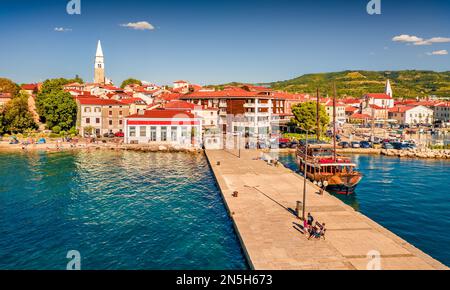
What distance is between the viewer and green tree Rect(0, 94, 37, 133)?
83.9 meters

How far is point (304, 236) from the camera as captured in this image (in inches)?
972

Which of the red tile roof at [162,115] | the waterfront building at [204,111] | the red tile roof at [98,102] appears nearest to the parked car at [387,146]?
the waterfront building at [204,111]

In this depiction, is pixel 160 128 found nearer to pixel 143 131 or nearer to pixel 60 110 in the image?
pixel 143 131

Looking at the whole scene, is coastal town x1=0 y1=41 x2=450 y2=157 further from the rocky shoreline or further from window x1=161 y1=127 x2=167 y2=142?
the rocky shoreline

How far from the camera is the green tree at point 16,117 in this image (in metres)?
83.9

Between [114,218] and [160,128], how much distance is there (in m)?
47.0

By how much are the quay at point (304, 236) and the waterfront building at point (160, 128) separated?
38254mm

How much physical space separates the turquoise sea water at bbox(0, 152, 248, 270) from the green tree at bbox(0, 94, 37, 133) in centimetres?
3608

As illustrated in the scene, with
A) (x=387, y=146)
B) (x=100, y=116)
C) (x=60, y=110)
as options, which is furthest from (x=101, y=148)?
(x=387, y=146)

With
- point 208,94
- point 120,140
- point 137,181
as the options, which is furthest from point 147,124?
point 137,181

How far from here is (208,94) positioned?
9738 centimetres
